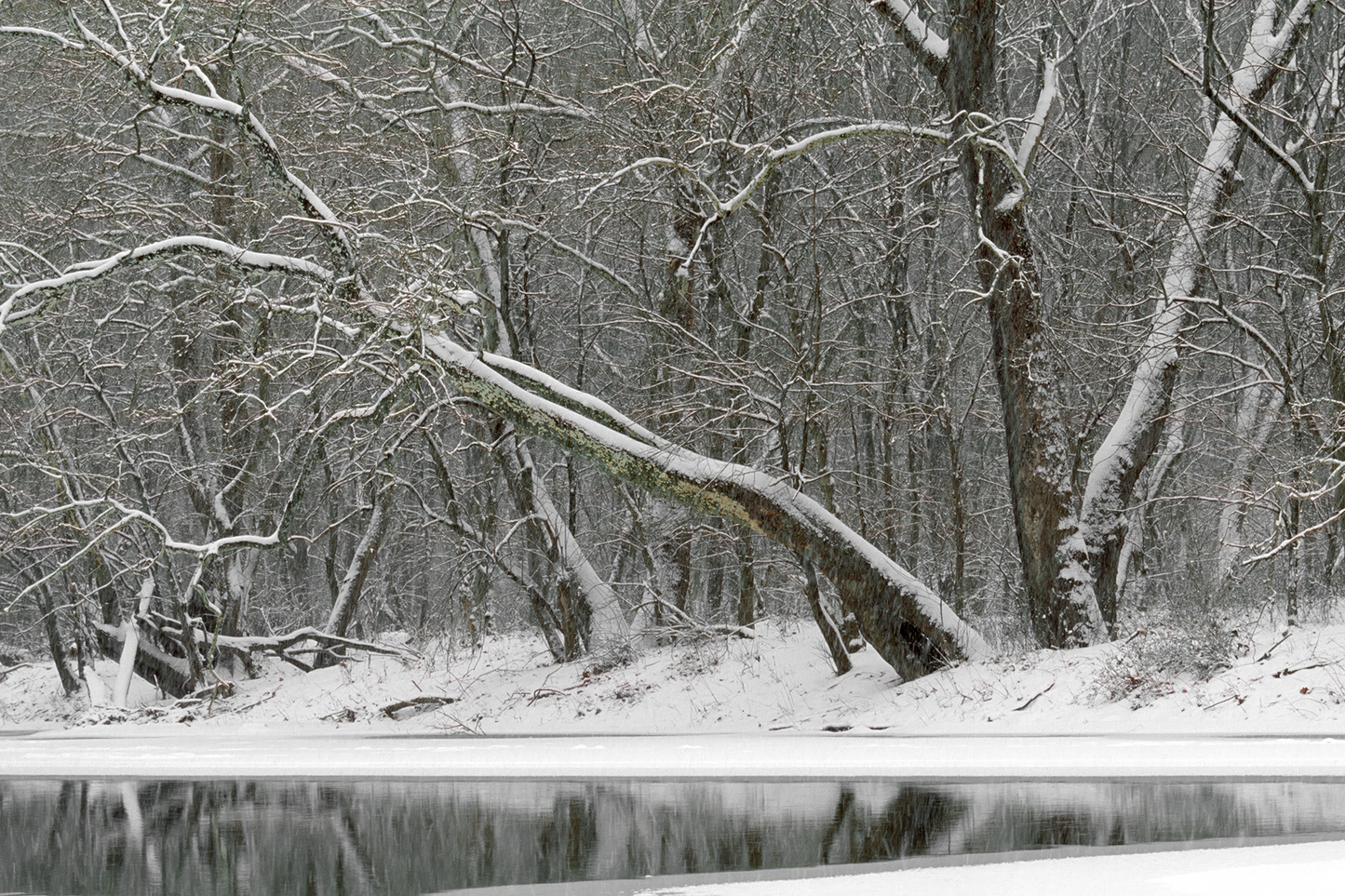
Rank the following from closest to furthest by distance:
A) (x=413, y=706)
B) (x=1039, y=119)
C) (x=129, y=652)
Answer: (x=1039, y=119) < (x=413, y=706) < (x=129, y=652)

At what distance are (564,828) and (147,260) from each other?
30.4 feet

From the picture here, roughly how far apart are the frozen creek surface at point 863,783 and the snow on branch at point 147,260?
14.2 feet

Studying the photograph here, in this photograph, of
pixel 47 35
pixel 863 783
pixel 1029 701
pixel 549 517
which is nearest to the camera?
pixel 863 783

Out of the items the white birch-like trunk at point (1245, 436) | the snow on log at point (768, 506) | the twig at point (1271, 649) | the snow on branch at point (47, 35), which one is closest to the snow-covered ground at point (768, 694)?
the twig at point (1271, 649)

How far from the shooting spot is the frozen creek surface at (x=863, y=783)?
17.8 feet

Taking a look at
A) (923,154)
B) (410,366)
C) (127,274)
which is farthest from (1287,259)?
(127,274)

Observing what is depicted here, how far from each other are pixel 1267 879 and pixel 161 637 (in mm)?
18767

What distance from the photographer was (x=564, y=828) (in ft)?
23.5

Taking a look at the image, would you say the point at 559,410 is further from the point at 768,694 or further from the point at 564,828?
the point at 564,828

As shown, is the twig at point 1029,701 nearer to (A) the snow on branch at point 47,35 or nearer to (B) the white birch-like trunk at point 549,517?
(B) the white birch-like trunk at point 549,517

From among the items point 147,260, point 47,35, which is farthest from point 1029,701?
point 47,35

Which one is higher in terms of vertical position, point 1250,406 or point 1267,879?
point 1250,406

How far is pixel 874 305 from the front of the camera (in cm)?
2117

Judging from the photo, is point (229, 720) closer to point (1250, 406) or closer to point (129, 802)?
point (129, 802)
